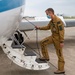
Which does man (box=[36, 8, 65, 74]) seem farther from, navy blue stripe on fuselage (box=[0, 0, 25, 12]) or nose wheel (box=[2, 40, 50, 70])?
navy blue stripe on fuselage (box=[0, 0, 25, 12])

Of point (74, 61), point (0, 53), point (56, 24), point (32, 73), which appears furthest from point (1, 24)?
point (0, 53)

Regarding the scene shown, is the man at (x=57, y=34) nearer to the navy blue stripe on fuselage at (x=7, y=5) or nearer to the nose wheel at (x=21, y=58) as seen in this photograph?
the nose wheel at (x=21, y=58)

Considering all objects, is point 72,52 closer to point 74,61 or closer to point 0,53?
point 74,61

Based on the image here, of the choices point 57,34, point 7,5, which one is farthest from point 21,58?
point 7,5

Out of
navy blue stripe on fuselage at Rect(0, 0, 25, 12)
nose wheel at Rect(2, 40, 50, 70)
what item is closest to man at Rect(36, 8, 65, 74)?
nose wheel at Rect(2, 40, 50, 70)

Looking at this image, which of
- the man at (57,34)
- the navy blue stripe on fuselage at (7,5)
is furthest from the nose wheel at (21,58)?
the navy blue stripe on fuselage at (7,5)

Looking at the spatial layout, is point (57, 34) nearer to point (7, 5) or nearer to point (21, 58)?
point (21, 58)

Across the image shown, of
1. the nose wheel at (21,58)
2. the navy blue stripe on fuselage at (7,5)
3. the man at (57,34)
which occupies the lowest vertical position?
the nose wheel at (21,58)

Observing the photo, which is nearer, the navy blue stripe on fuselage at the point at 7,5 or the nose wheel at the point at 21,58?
the navy blue stripe on fuselage at the point at 7,5

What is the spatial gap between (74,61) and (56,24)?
2351 millimetres

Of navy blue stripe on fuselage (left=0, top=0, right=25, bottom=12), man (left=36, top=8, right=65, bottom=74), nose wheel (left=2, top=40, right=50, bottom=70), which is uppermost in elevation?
navy blue stripe on fuselage (left=0, top=0, right=25, bottom=12)

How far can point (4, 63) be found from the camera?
8.58 metres

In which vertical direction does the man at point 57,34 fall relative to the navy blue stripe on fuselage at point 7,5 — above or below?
below

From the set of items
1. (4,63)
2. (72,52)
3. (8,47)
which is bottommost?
(72,52)
